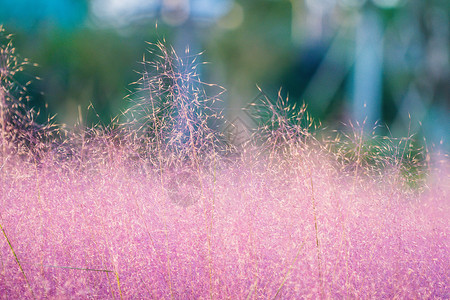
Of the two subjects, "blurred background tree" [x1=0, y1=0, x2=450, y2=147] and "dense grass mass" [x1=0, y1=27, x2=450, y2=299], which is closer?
"dense grass mass" [x1=0, y1=27, x2=450, y2=299]

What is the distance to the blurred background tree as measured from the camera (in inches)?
186

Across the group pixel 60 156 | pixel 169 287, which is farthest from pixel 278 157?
pixel 60 156

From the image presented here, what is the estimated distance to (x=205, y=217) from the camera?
1451 millimetres

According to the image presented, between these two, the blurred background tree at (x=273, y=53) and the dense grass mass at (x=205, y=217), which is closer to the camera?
the dense grass mass at (x=205, y=217)

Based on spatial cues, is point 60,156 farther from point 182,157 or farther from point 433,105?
point 433,105

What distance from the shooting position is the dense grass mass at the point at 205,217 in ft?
4.29

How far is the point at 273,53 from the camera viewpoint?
5.39m

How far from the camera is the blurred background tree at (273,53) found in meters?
4.72

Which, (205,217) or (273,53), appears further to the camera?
(273,53)

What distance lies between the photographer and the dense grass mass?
1.31 metres

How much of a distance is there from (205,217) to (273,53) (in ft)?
14.2

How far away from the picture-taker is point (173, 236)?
1479 mm

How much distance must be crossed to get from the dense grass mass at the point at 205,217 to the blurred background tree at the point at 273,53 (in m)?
3.02

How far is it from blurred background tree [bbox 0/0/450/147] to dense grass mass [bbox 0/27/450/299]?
302 centimetres
